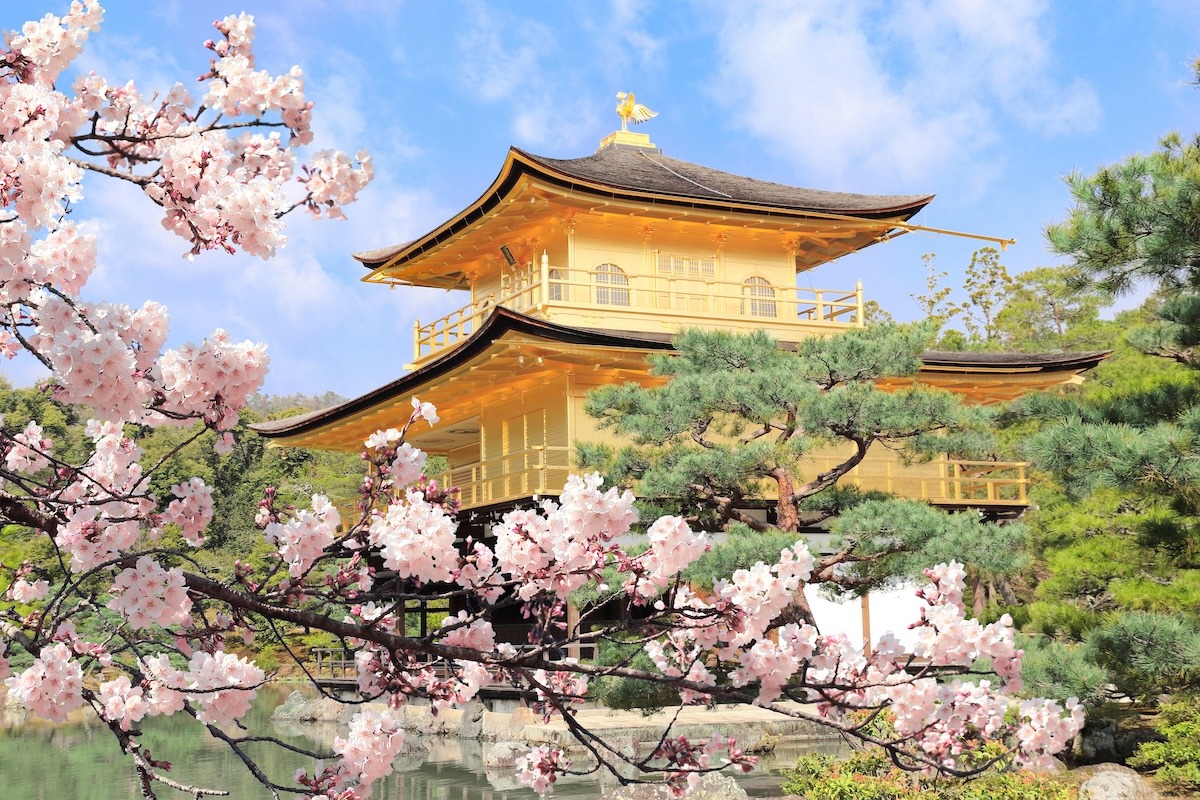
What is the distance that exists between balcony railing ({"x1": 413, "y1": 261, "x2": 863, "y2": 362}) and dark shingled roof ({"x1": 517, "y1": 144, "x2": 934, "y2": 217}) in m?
1.27

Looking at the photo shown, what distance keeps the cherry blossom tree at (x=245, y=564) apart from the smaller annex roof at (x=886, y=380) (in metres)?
10.9

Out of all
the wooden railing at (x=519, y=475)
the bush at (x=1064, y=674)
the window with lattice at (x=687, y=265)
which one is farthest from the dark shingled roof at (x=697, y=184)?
the bush at (x=1064, y=674)

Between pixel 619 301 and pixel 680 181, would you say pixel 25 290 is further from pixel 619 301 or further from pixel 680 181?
pixel 680 181

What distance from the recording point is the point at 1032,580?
2661 cm

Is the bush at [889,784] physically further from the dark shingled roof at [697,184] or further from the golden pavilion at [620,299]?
the dark shingled roof at [697,184]

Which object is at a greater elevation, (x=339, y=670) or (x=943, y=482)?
(x=943, y=482)

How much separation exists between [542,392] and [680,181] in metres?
4.50

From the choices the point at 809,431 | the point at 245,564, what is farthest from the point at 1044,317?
the point at 245,564

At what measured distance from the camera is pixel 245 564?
3.53 metres

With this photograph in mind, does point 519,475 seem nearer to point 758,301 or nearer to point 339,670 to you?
point 758,301

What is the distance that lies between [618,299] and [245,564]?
15.1 meters

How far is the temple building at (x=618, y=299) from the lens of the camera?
656 inches

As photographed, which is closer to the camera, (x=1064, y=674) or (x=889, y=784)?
(x=1064, y=674)

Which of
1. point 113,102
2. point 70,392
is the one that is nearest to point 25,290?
point 70,392
